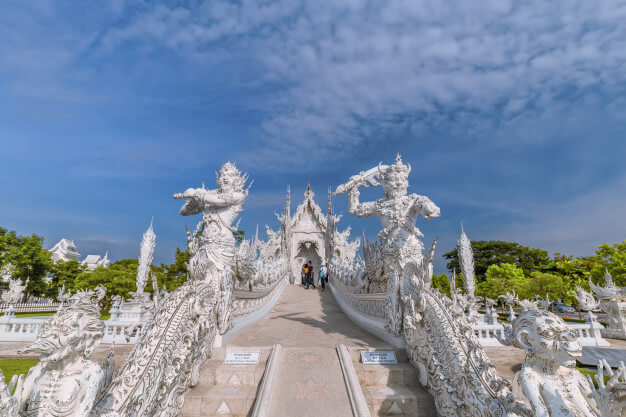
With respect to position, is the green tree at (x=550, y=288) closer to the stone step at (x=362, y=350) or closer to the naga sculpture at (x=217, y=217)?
the stone step at (x=362, y=350)

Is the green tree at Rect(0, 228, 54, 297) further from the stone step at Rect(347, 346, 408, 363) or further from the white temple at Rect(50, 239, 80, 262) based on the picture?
the stone step at Rect(347, 346, 408, 363)

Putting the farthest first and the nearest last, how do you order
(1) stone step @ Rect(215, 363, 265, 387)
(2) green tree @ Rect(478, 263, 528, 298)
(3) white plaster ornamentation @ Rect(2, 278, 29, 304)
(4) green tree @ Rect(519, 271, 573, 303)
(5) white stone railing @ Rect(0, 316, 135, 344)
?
(2) green tree @ Rect(478, 263, 528, 298)
(3) white plaster ornamentation @ Rect(2, 278, 29, 304)
(4) green tree @ Rect(519, 271, 573, 303)
(5) white stone railing @ Rect(0, 316, 135, 344)
(1) stone step @ Rect(215, 363, 265, 387)

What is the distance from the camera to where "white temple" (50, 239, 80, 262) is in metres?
39.0

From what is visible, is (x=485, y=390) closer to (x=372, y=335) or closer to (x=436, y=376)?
(x=436, y=376)

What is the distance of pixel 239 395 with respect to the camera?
3.51 metres

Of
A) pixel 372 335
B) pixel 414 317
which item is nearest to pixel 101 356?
pixel 372 335

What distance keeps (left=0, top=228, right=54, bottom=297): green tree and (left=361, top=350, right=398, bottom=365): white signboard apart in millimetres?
26948

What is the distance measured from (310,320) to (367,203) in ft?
11.9

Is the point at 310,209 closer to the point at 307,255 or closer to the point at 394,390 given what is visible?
the point at 307,255

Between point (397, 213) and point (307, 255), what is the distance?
18620 millimetres

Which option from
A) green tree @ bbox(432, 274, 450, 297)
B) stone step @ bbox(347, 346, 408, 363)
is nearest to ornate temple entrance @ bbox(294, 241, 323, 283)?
green tree @ bbox(432, 274, 450, 297)

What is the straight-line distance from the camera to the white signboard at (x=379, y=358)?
4031 millimetres

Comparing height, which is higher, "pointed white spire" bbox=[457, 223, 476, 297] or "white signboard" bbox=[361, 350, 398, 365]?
"pointed white spire" bbox=[457, 223, 476, 297]

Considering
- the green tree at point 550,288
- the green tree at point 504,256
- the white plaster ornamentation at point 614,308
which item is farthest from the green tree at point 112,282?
the green tree at point 504,256
